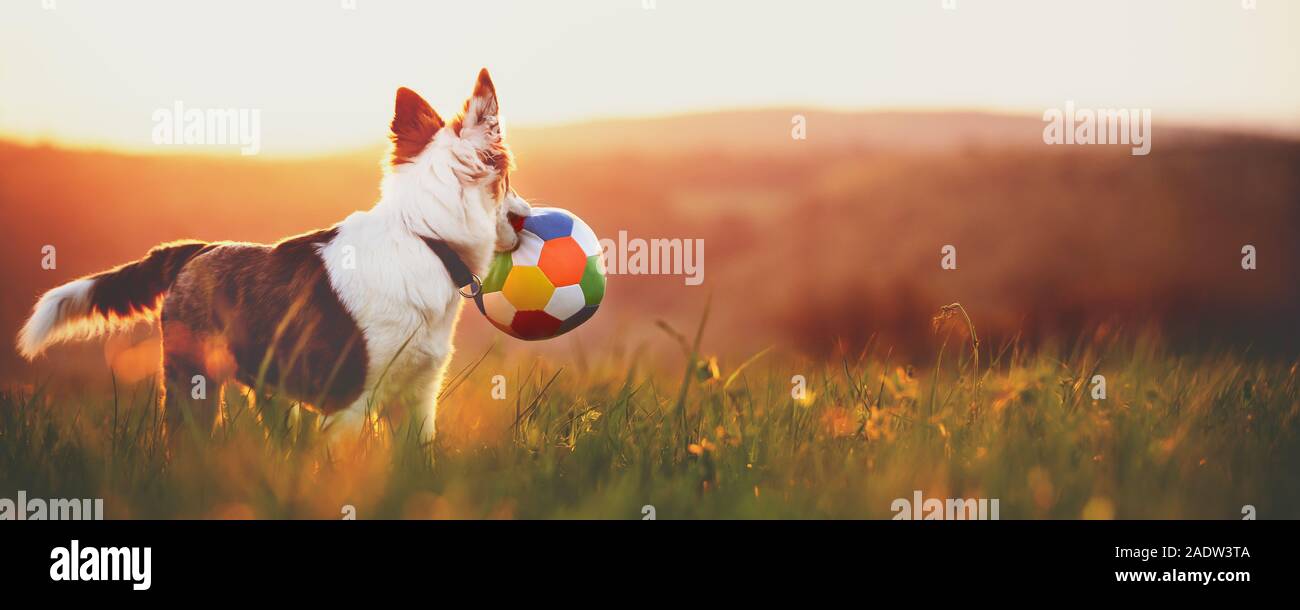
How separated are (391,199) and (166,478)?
151 cm

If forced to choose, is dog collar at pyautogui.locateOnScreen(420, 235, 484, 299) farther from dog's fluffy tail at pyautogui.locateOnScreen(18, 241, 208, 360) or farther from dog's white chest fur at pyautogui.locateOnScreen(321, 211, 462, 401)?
dog's fluffy tail at pyautogui.locateOnScreen(18, 241, 208, 360)

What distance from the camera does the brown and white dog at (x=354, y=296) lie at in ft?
13.3

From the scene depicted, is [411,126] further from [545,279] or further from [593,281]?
[593,281]

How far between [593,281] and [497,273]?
1.53ft

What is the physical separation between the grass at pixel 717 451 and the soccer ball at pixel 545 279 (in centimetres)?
36

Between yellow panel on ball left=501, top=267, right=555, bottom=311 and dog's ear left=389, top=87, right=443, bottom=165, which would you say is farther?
yellow panel on ball left=501, top=267, right=555, bottom=311

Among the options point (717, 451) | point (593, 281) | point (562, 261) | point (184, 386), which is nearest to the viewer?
point (717, 451)

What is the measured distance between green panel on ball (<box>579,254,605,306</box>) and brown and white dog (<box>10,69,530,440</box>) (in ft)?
1.55

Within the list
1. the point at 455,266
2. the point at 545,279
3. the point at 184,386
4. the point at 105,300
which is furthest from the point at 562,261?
the point at 105,300

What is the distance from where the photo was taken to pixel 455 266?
4262 millimetres

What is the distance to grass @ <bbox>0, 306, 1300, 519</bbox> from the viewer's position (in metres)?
3.71

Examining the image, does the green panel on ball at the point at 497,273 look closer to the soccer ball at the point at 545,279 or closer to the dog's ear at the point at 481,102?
the soccer ball at the point at 545,279

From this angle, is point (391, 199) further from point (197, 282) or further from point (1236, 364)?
point (1236, 364)

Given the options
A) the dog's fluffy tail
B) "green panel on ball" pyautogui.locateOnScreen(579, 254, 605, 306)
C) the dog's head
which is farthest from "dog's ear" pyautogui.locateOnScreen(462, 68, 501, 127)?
the dog's fluffy tail
